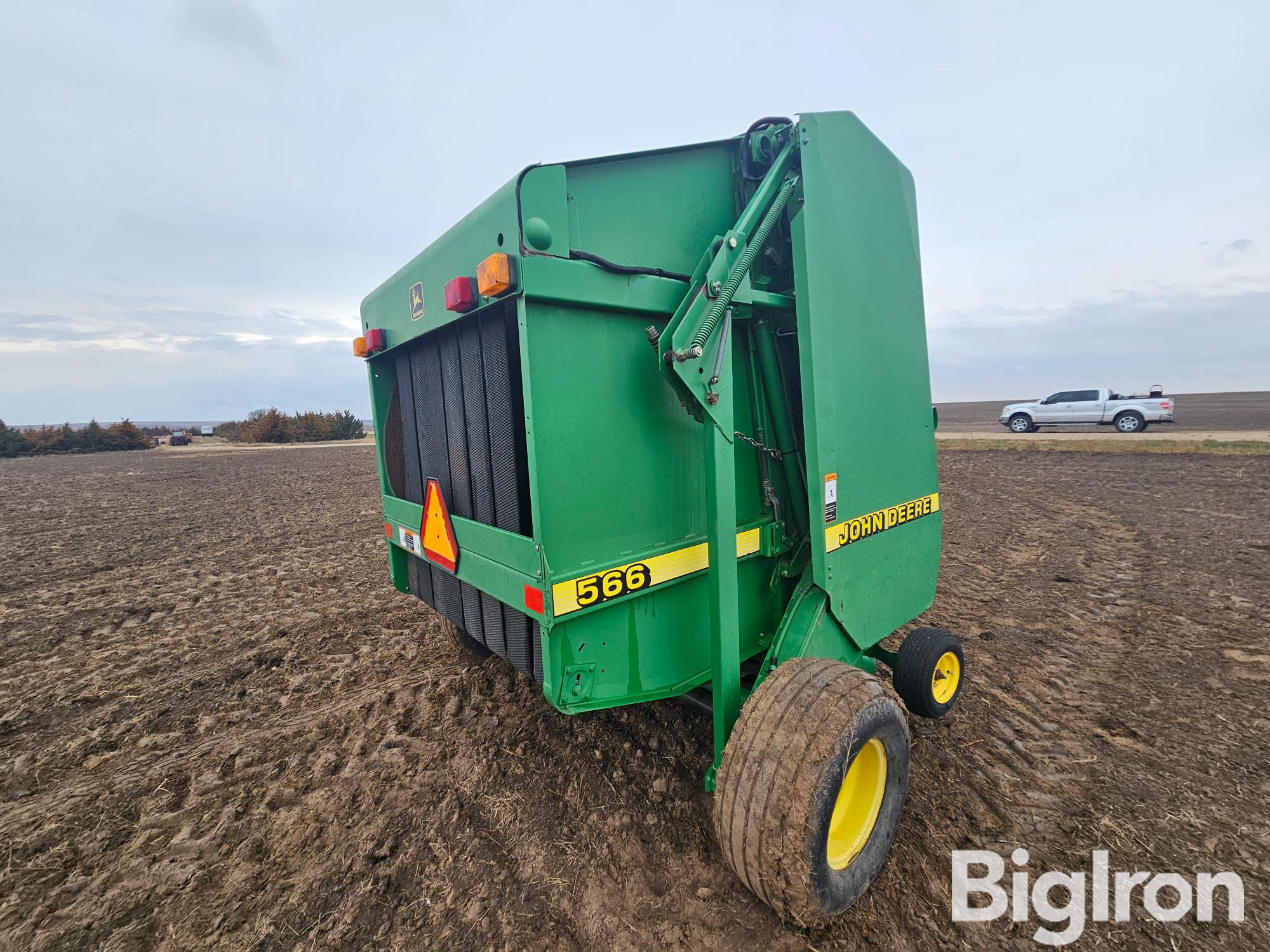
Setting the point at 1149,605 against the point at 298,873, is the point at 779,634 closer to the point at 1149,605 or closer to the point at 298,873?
the point at 298,873

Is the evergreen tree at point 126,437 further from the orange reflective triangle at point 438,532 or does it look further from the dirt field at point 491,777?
the orange reflective triangle at point 438,532

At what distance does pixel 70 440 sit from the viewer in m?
32.6

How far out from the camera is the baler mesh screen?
215 cm

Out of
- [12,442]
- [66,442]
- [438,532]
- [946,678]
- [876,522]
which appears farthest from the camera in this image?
[66,442]

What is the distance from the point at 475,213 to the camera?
80.8 inches

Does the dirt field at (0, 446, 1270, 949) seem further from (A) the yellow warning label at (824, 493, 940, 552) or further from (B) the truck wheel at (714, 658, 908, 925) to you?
(A) the yellow warning label at (824, 493, 940, 552)

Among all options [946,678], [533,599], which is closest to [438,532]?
[533,599]

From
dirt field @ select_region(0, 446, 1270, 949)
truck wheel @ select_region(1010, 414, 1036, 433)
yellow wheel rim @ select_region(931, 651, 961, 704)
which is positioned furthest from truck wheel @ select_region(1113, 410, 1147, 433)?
yellow wheel rim @ select_region(931, 651, 961, 704)

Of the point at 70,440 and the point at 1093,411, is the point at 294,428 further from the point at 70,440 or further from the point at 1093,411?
the point at 1093,411

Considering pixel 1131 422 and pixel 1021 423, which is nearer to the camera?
pixel 1131 422

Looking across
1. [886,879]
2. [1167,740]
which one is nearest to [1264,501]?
[1167,740]

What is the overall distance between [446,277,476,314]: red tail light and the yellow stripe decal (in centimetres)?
110

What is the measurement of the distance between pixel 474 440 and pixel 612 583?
3.06 feet

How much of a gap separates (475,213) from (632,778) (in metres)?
2.66
